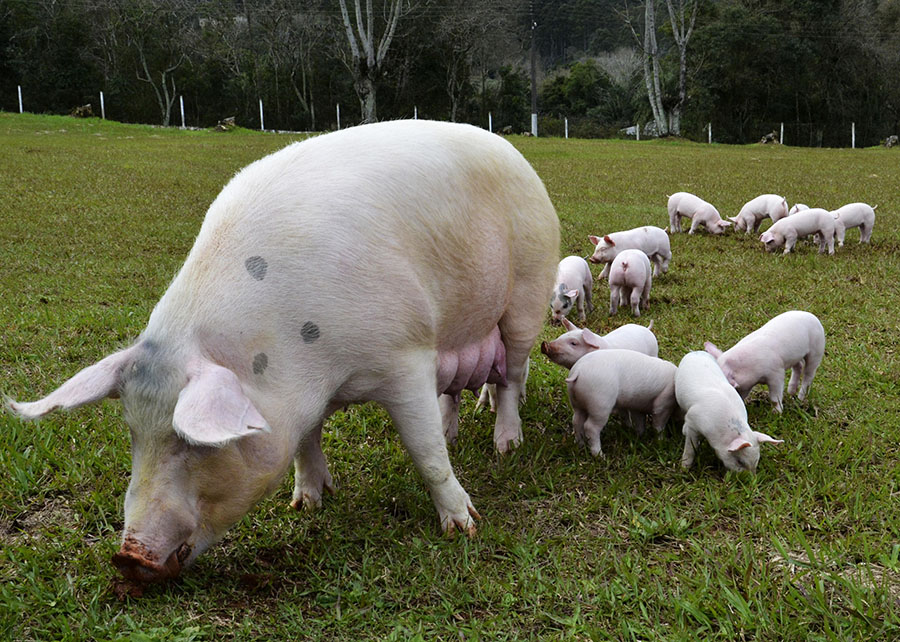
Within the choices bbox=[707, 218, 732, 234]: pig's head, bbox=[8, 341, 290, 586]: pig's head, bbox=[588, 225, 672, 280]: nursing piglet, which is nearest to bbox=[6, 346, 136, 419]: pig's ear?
bbox=[8, 341, 290, 586]: pig's head

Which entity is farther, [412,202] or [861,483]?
[861,483]

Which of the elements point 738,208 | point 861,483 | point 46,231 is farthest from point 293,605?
point 738,208

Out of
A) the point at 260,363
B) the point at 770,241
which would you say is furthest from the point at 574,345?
the point at 770,241

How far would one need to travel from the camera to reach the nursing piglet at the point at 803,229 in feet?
27.1

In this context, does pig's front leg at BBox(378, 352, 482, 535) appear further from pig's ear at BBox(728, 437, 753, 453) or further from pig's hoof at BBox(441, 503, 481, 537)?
pig's ear at BBox(728, 437, 753, 453)

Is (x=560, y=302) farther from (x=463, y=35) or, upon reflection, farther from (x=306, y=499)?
(x=463, y=35)

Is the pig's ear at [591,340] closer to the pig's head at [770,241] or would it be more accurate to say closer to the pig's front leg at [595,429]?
the pig's front leg at [595,429]

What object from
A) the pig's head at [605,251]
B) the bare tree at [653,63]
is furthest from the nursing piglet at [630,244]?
the bare tree at [653,63]

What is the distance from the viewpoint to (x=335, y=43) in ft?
125

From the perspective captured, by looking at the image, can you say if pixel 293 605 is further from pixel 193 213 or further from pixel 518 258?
pixel 193 213

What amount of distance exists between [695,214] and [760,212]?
0.73m

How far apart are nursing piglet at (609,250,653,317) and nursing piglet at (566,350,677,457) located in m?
2.19

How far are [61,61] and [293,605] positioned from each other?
120 ft

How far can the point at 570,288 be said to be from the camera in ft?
19.4
